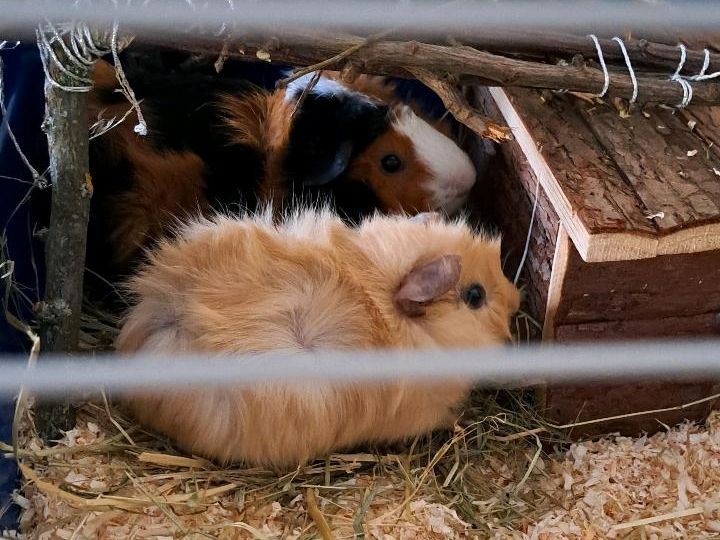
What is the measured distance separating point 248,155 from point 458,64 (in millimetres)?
600

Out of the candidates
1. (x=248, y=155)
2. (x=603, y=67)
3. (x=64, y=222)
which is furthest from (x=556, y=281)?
(x=64, y=222)

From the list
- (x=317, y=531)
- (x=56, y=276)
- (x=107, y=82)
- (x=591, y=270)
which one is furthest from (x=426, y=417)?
(x=107, y=82)

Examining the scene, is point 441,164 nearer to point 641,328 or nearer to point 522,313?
point 522,313

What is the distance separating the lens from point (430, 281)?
1.24m

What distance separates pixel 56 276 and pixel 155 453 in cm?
35

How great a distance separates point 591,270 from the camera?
4.27 feet

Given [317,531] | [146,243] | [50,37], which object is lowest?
[317,531]

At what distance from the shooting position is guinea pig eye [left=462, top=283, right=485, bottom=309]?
139 cm

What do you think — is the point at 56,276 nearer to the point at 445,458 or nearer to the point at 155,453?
the point at 155,453

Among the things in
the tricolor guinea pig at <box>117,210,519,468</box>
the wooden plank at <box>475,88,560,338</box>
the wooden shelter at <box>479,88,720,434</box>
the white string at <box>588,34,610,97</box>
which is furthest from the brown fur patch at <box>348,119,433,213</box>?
the white string at <box>588,34,610,97</box>

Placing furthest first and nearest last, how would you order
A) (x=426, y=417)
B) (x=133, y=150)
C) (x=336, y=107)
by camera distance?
1. (x=336, y=107)
2. (x=133, y=150)
3. (x=426, y=417)

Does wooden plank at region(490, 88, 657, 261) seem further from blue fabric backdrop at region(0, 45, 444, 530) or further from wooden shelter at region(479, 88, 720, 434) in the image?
blue fabric backdrop at region(0, 45, 444, 530)

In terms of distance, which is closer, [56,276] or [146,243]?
[56,276]

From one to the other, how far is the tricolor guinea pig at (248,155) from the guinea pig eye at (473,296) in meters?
0.45
